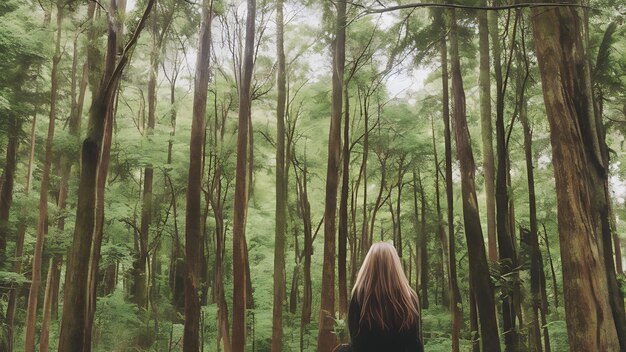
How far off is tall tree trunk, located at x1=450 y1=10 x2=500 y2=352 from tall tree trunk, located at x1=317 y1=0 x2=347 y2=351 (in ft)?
15.4

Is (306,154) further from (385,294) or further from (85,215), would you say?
(385,294)

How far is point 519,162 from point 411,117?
6.38 metres

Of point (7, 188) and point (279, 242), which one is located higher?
point (7, 188)

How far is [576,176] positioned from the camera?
191 inches

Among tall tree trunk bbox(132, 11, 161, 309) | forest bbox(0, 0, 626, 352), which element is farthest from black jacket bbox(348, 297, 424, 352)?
tall tree trunk bbox(132, 11, 161, 309)

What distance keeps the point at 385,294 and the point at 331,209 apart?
11.3 meters

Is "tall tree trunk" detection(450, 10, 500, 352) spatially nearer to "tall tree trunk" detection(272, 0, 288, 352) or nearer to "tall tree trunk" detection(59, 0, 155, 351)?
"tall tree trunk" detection(59, 0, 155, 351)

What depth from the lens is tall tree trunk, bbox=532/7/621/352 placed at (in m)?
4.64

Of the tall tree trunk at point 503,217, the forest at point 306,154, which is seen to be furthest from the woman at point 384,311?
the tall tree trunk at point 503,217

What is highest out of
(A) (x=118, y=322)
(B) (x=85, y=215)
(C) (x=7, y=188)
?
(C) (x=7, y=188)

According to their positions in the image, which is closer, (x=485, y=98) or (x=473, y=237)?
(x=473, y=237)

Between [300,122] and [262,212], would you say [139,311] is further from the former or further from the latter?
[300,122]

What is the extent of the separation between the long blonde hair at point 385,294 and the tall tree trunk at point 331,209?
10.6 meters

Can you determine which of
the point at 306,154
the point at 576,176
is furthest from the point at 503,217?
the point at 306,154
